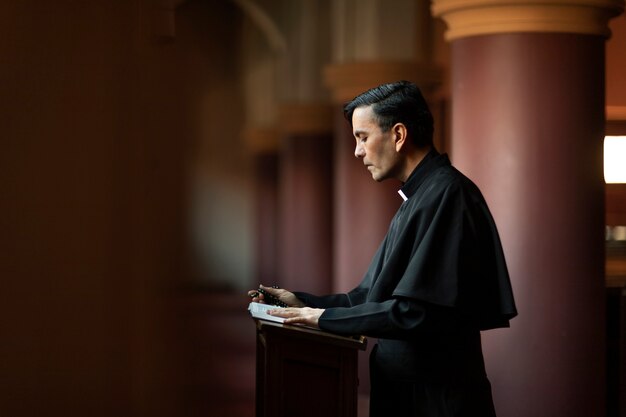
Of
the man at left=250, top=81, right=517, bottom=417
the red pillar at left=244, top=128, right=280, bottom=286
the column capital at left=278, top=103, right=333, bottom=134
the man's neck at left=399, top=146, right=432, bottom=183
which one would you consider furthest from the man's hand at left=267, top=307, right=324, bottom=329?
the red pillar at left=244, top=128, right=280, bottom=286

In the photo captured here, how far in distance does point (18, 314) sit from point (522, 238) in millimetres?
4426

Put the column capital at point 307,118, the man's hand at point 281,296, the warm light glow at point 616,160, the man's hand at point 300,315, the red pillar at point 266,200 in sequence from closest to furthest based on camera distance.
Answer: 1. the man's hand at point 300,315
2. the man's hand at point 281,296
3. the warm light glow at point 616,160
4. the column capital at point 307,118
5. the red pillar at point 266,200

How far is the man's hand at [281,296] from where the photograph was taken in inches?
123

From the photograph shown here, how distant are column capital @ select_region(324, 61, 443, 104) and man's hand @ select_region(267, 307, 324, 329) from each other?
246 inches

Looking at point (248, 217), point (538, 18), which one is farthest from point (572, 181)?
point (248, 217)

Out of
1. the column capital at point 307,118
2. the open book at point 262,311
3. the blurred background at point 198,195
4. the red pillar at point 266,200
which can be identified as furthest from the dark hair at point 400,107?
the red pillar at point 266,200

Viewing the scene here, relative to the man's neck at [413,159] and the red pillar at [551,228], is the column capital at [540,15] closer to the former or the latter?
the red pillar at [551,228]

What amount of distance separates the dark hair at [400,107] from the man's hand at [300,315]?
0.52 m

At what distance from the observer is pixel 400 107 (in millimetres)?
2846

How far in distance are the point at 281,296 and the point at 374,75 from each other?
627 centimetres

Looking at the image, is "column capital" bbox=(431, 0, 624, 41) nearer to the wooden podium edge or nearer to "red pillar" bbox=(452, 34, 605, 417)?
"red pillar" bbox=(452, 34, 605, 417)

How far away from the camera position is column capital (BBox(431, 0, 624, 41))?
206 inches

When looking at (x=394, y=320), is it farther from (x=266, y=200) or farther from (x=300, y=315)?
(x=266, y=200)

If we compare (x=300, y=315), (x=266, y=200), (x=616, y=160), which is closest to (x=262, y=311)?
(x=300, y=315)
